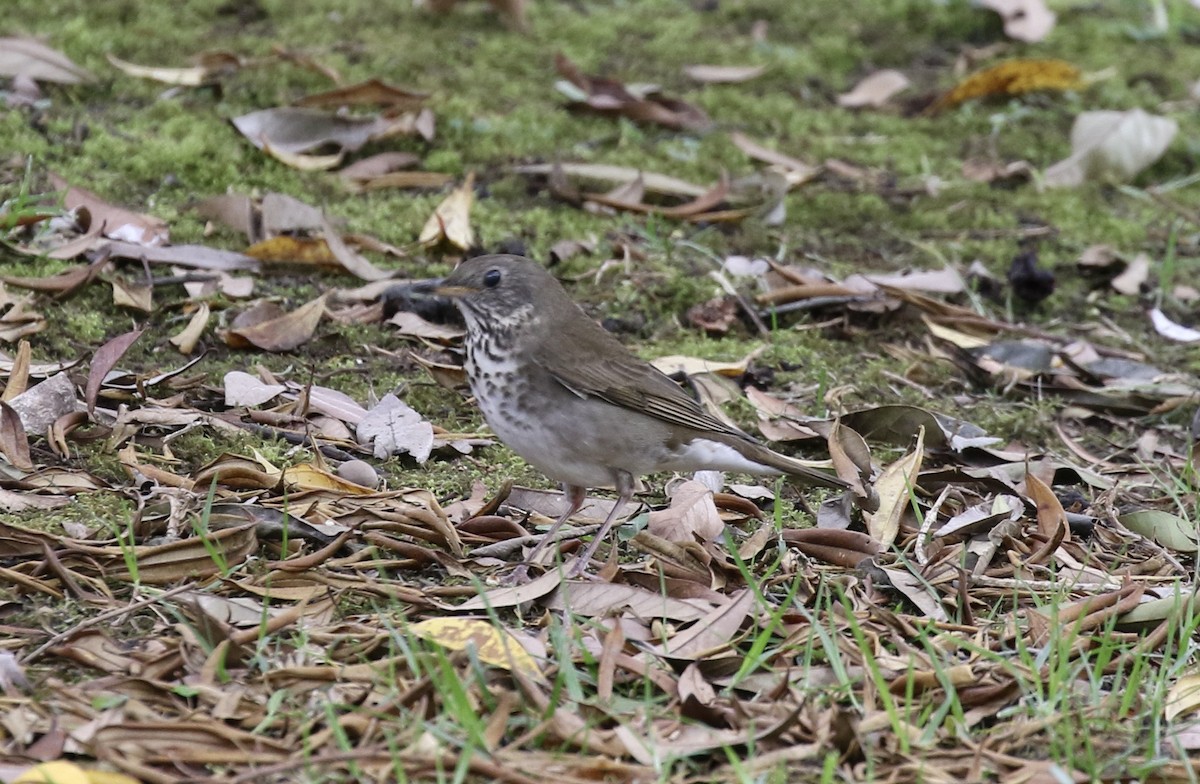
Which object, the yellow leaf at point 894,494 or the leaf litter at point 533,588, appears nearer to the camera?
the leaf litter at point 533,588

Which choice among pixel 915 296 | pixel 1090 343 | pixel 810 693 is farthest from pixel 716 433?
pixel 1090 343

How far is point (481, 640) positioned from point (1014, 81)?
6.20 meters

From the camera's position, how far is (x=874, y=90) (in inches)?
344

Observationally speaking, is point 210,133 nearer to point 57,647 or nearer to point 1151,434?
point 57,647

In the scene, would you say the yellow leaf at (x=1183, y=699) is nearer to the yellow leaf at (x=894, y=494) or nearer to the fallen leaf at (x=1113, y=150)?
the yellow leaf at (x=894, y=494)

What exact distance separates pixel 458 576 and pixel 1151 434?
10.2ft

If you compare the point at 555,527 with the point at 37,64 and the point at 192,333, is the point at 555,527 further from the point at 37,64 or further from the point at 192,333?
the point at 37,64

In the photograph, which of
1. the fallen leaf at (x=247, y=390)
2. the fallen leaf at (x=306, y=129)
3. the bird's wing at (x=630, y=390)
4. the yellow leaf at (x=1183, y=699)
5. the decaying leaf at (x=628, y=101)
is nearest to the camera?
the yellow leaf at (x=1183, y=699)

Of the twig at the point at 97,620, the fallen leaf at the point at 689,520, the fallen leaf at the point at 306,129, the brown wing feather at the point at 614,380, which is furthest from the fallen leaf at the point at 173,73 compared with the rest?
the twig at the point at 97,620

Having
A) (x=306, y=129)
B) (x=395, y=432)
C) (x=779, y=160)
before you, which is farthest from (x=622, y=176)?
(x=395, y=432)

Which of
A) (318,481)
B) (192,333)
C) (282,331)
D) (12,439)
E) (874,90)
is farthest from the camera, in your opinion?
(874,90)

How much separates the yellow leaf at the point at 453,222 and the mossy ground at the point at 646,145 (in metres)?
0.10

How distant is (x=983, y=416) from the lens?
5.99 m

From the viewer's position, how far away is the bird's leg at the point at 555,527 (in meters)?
4.38
